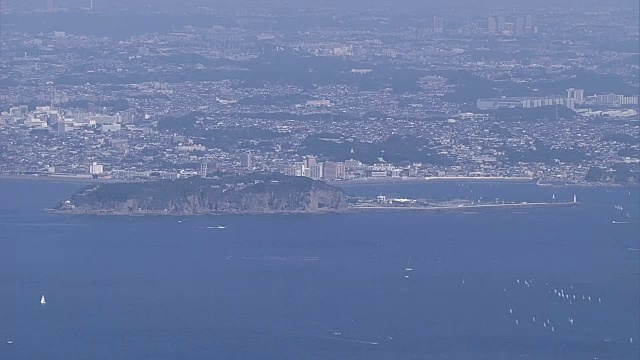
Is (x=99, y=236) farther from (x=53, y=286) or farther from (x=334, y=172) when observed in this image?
(x=334, y=172)

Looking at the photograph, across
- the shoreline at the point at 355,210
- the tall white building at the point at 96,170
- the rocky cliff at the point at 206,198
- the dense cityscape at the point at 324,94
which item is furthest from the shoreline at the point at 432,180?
the tall white building at the point at 96,170

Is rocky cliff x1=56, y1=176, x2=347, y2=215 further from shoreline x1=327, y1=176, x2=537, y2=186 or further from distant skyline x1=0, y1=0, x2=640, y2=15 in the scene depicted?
distant skyline x1=0, y1=0, x2=640, y2=15

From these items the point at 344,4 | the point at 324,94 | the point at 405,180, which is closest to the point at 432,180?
the point at 405,180

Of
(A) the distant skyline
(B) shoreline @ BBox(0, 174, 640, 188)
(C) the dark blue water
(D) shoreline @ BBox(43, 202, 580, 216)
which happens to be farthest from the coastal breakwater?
(A) the distant skyline

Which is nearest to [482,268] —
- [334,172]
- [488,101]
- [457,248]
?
[457,248]

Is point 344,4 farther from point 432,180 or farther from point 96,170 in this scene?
point 96,170
